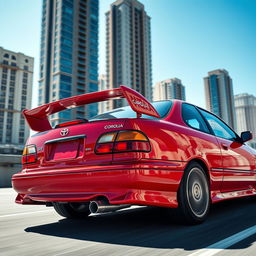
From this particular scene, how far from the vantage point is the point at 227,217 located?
136 inches

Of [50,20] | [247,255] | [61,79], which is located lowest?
[247,255]

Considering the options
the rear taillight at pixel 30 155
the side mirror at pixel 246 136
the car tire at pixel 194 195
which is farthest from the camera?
the side mirror at pixel 246 136

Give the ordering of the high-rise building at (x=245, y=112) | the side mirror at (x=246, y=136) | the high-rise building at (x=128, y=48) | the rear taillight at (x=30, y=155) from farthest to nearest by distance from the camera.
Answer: the high-rise building at (x=245, y=112) < the high-rise building at (x=128, y=48) < the side mirror at (x=246, y=136) < the rear taillight at (x=30, y=155)

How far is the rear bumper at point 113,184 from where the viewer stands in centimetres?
236

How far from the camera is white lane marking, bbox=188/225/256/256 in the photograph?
1956mm

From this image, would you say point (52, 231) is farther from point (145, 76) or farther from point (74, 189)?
point (145, 76)

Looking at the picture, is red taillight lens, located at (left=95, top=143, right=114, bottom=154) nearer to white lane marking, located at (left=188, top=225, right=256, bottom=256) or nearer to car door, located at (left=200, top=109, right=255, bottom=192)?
white lane marking, located at (left=188, top=225, right=256, bottom=256)

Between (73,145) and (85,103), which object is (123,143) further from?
(85,103)

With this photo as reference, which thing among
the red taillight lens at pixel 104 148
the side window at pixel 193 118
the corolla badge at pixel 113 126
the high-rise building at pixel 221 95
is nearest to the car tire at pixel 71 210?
the red taillight lens at pixel 104 148

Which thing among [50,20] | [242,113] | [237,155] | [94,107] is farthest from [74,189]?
[242,113]

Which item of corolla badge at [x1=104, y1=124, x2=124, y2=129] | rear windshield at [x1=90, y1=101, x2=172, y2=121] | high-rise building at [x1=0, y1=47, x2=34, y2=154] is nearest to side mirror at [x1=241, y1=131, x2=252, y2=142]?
rear windshield at [x1=90, y1=101, x2=172, y2=121]

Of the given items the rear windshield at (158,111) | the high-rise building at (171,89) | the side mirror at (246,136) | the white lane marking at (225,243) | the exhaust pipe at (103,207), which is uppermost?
the high-rise building at (171,89)

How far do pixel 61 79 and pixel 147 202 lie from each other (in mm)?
84105

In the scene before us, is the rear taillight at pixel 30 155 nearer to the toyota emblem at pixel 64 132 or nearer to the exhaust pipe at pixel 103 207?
the toyota emblem at pixel 64 132
